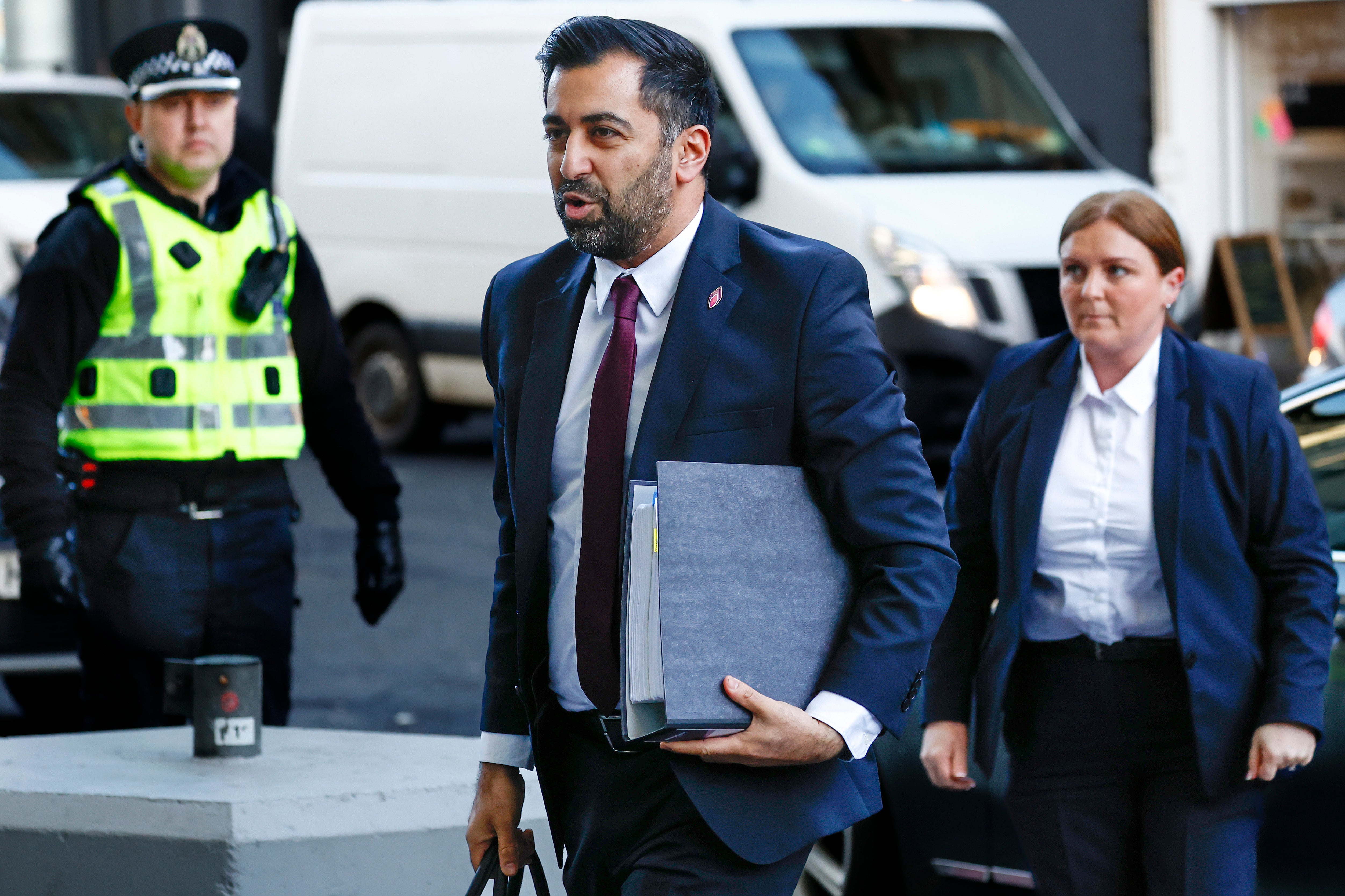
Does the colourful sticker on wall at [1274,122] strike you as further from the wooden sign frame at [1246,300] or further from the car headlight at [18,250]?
the car headlight at [18,250]

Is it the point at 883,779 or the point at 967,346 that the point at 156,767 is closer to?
the point at 883,779

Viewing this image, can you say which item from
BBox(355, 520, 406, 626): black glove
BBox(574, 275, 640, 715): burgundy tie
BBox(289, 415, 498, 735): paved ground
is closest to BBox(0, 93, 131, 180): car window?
BBox(289, 415, 498, 735): paved ground

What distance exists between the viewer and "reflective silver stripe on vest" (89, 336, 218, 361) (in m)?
4.46

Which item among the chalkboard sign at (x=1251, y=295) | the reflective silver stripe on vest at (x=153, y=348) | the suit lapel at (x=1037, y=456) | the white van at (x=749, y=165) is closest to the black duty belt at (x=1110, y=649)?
the suit lapel at (x=1037, y=456)

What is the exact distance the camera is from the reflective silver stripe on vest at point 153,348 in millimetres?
4457

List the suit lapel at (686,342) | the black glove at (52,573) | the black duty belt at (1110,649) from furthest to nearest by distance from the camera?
the black glove at (52,573), the black duty belt at (1110,649), the suit lapel at (686,342)

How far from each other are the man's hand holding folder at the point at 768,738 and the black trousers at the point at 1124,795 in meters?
1.17

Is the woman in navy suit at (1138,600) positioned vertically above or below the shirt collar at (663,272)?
below

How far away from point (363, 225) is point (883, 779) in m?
8.44

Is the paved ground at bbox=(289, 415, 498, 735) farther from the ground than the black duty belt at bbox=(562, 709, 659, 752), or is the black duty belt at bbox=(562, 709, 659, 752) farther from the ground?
the black duty belt at bbox=(562, 709, 659, 752)

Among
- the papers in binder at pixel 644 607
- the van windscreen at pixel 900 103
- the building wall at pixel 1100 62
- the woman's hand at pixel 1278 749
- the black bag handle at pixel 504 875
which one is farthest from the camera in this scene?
the building wall at pixel 1100 62

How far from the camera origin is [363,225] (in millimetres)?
12391

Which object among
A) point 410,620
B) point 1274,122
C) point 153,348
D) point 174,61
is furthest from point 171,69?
point 1274,122

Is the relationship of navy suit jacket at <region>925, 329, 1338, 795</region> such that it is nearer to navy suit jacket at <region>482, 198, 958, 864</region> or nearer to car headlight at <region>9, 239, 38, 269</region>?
navy suit jacket at <region>482, 198, 958, 864</region>
